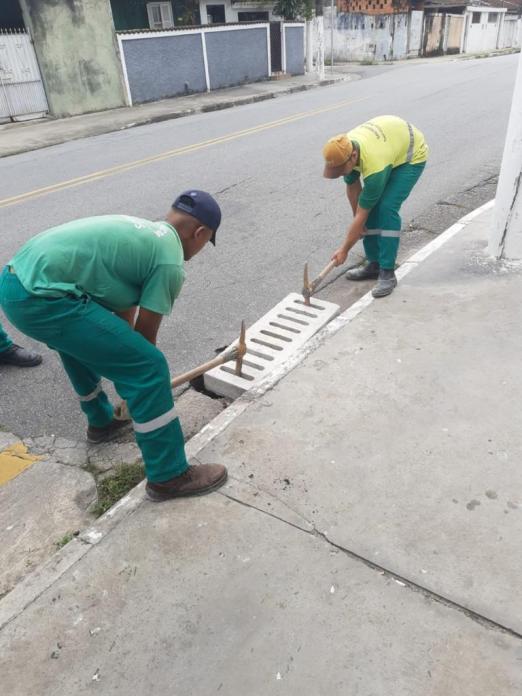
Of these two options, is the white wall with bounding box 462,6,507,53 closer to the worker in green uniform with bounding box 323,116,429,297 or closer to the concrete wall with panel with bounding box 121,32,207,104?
the concrete wall with panel with bounding box 121,32,207,104

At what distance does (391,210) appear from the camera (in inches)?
169

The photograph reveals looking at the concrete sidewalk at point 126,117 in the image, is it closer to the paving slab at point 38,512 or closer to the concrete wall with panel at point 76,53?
the concrete wall with panel at point 76,53

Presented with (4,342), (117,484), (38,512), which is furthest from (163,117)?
(38,512)

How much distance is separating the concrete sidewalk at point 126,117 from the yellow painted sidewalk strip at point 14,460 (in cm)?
958

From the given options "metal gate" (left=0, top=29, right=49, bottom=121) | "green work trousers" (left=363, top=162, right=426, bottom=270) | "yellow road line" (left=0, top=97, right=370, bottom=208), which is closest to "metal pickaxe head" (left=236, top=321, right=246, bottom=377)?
"green work trousers" (left=363, top=162, right=426, bottom=270)

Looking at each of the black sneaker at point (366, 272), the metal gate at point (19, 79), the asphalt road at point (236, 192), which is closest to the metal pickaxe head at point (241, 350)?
the asphalt road at point (236, 192)

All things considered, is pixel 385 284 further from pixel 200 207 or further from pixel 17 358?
pixel 17 358

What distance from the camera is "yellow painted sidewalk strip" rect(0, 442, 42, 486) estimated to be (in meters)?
2.98

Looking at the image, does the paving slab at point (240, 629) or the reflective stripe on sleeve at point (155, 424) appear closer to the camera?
the paving slab at point (240, 629)

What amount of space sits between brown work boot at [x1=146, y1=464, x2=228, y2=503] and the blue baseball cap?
1.16m

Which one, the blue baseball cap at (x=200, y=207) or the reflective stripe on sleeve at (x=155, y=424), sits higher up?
the blue baseball cap at (x=200, y=207)

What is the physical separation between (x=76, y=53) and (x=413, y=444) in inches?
591

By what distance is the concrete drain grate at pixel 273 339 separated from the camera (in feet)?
11.7

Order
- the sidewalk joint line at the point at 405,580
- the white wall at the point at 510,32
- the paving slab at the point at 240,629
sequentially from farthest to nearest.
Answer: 1. the white wall at the point at 510,32
2. the sidewalk joint line at the point at 405,580
3. the paving slab at the point at 240,629
